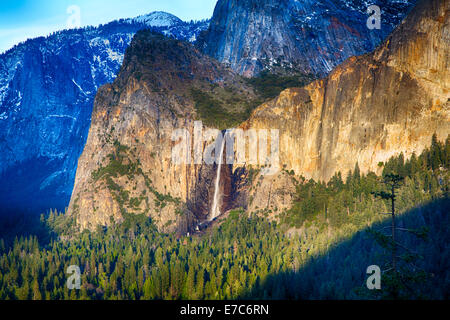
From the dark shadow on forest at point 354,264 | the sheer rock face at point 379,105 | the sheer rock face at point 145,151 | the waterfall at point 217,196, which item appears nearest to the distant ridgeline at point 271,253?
the dark shadow on forest at point 354,264

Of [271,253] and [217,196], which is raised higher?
[217,196]

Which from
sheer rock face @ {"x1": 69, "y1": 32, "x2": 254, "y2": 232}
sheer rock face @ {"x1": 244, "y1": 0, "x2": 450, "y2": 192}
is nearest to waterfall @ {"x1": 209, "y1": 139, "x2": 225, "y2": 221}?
sheer rock face @ {"x1": 69, "y1": 32, "x2": 254, "y2": 232}

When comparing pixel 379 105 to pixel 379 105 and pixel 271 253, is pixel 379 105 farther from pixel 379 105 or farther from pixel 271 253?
pixel 271 253

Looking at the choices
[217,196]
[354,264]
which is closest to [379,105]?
[354,264]

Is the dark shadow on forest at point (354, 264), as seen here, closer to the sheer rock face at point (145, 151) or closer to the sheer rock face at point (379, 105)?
the sheer rock face at point (379, 105)

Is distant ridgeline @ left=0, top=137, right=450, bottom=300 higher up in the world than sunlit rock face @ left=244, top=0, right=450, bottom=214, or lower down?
lower down

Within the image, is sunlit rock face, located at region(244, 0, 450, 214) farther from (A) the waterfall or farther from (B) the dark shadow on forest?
(B) the dark shadow on forest

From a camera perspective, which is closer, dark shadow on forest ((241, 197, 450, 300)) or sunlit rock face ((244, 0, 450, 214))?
dark shadow on forest ((241, 197, 450, 300))
